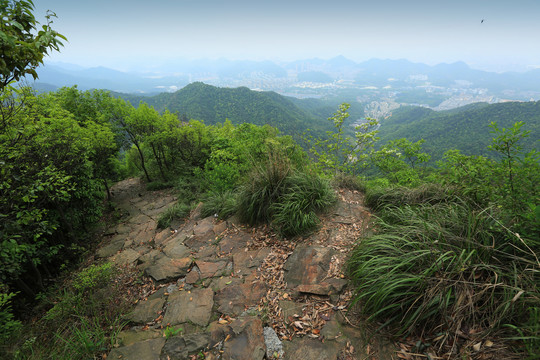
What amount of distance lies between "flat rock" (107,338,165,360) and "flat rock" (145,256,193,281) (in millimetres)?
1318

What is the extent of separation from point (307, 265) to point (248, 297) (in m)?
0.93

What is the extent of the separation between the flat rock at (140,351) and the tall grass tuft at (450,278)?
2200mm

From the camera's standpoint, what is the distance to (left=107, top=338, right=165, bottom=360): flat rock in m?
2.35

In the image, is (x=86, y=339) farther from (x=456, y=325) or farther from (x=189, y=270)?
(x=456, y=325)

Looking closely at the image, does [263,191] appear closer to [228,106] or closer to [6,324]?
[6,324]

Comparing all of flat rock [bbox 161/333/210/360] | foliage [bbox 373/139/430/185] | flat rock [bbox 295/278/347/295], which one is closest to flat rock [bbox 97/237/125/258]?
flat rock [bbox 161/333/210/360]

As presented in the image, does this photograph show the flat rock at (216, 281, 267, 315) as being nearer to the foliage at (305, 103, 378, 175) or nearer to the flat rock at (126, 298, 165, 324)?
the flat rock at (126, 298, 165, 324)

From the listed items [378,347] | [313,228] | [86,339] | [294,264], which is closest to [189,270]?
[86,339]

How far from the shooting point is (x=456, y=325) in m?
1.86

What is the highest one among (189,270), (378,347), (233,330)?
(378,347)

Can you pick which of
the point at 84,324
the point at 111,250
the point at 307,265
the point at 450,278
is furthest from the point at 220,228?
the point at 450,278

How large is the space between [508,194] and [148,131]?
15532 millimetres

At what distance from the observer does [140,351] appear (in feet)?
7.94

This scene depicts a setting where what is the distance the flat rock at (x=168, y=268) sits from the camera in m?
3.83
